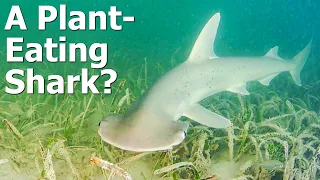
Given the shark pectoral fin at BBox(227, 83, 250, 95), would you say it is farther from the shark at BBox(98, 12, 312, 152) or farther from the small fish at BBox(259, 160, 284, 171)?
the small fish at BBox(259, 160, 284, 171)

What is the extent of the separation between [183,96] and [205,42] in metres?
0.87

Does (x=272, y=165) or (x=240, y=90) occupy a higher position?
(x=240, y=90)

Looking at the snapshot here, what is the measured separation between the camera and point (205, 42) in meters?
4.39

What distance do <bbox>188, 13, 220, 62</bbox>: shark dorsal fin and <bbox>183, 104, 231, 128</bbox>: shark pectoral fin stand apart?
2.32 ft

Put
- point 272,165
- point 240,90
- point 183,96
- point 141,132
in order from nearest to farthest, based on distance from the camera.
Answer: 1. point 141,132
2. point 272,165
3. point 183,96
4. point 240,90

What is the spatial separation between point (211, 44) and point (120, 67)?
5.06m

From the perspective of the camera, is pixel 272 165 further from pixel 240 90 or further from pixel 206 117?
pixel 240 90

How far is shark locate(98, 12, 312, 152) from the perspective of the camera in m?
2.75

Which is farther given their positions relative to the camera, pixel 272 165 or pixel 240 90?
pixel 240 90

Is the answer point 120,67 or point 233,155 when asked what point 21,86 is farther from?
point 120,67

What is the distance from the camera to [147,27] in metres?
65.9

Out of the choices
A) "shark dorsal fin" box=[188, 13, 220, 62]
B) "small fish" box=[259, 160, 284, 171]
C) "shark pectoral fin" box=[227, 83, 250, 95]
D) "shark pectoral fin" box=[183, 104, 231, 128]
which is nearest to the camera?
"small fish" box=[259, 160, 284, 171]

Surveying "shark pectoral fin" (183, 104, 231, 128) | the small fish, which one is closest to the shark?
"shark pectoral fin" (183, 104, 231, 128)

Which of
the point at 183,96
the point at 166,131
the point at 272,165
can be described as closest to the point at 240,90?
the point at 183,96
